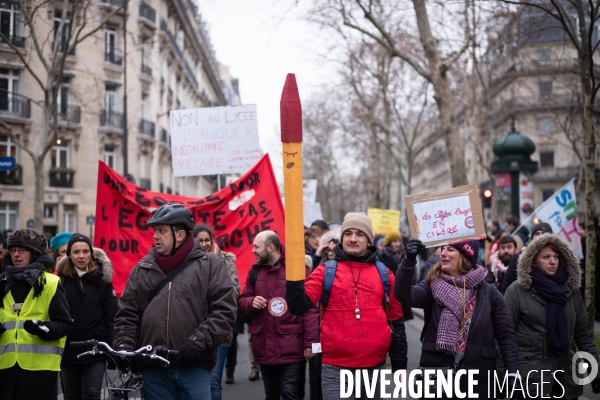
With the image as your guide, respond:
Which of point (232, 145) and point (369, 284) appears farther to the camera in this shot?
point (232, 145)

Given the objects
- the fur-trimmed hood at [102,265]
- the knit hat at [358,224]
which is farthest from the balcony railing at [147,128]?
the knit hat at [358,224]

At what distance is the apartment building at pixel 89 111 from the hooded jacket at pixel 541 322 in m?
25.8

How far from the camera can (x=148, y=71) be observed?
41906 millimetres

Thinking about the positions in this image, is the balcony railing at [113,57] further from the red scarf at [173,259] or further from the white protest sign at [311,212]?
the red scarf at [173,259]

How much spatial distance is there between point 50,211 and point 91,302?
31.9 meters

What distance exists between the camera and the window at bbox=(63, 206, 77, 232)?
37.0 meters

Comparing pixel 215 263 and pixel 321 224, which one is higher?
pixel 321 224

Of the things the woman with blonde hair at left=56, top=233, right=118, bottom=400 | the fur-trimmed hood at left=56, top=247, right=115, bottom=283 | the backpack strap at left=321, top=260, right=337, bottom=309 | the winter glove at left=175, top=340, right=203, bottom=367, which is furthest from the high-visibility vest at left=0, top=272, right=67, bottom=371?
the backpack strap at left=321, top=260, right=337, bottom=309

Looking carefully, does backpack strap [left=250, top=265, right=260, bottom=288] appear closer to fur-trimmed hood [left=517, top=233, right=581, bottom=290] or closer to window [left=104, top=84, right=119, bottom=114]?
fur-trimmed hood [left=517, top=233, right=581, bottom=290]

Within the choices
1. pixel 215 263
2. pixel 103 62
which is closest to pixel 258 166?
pixel 215 263

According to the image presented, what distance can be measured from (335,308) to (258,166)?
394cm

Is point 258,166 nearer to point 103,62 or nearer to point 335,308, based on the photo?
point 335,308

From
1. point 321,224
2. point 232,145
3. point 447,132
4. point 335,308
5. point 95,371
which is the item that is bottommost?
point 95,371

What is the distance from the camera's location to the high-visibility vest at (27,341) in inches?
201
